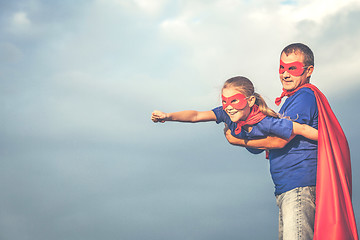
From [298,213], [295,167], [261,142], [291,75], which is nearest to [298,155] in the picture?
[295,167]

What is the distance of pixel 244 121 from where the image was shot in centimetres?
479

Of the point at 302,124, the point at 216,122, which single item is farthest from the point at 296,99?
the point at 216,122

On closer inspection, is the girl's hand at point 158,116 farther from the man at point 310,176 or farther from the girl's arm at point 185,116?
the man at point 310,176

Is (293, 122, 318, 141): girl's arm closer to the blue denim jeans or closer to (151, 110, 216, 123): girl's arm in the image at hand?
the blue denim jeans

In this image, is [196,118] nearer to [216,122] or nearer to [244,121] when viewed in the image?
[216,122]

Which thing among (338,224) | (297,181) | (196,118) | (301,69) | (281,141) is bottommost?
(338,224)

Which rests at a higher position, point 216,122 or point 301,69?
point 301,69

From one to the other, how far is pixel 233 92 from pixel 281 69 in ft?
2.75

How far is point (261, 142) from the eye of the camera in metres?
4.76

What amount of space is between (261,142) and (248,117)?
0.31 m

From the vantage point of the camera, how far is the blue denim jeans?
4.45 meters

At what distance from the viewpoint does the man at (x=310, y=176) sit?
177 inches

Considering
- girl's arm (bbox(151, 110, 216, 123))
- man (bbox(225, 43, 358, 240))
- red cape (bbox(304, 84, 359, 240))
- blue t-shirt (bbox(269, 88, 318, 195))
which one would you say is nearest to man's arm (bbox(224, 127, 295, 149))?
man (bbox(225, 43, 358, 240))

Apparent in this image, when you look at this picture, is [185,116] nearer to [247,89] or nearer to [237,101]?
[237,101]
